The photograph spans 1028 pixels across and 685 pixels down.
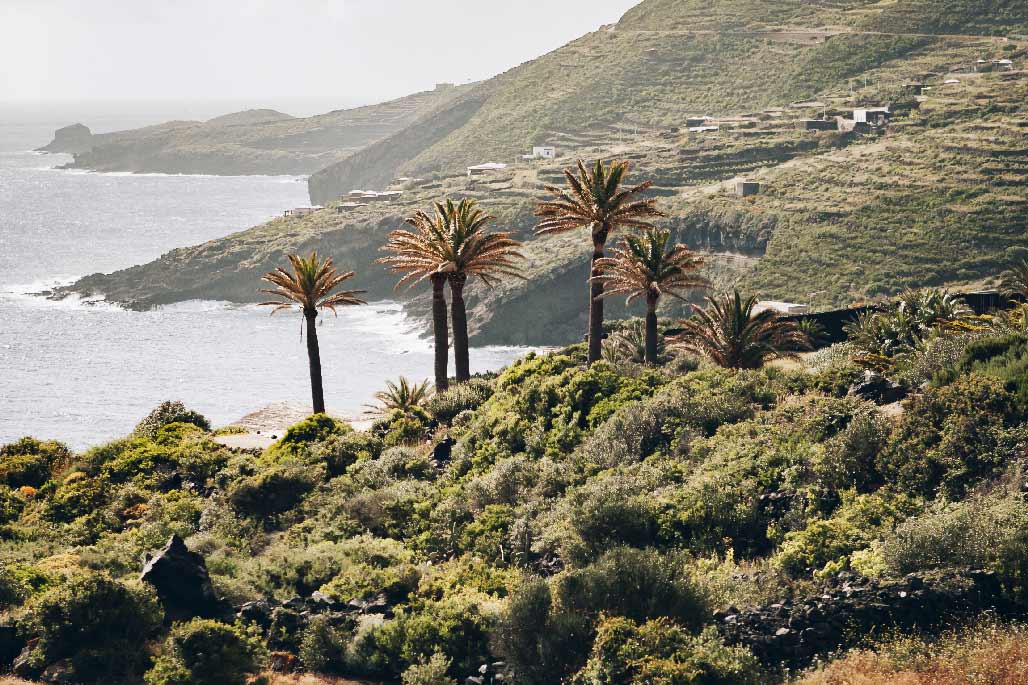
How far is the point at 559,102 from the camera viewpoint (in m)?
197

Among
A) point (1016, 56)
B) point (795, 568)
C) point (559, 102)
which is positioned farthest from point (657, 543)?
point (559, 102)

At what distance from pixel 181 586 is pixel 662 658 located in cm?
1108

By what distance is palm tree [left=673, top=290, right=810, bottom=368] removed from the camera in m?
41.6

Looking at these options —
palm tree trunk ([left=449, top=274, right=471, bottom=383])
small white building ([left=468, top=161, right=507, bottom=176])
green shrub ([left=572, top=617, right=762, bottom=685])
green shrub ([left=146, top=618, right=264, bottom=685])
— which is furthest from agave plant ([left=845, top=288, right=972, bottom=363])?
small white building ([left=468, top=161, right=507, bottom=176])

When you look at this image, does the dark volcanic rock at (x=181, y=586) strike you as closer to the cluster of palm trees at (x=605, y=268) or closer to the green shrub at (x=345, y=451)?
the green shrub at (x=345, y=451)

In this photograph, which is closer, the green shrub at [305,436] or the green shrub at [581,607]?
the green shrub at [581,607]

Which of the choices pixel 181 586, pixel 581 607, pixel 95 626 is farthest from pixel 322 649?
pixel 581 607

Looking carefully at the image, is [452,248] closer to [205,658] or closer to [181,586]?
[181,586]

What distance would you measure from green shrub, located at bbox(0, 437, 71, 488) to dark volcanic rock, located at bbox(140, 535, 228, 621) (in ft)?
60.2

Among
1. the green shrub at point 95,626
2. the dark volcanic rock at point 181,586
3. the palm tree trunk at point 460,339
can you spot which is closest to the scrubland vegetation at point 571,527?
the green shrub at point 95,626

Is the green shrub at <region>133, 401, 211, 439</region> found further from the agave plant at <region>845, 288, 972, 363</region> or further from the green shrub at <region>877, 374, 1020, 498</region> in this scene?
the green shrub at <region>877, 374, 1020, 498</region>

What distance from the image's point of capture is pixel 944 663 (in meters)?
19.1

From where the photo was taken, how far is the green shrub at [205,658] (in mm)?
22000

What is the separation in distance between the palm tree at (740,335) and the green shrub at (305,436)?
1325 cm
